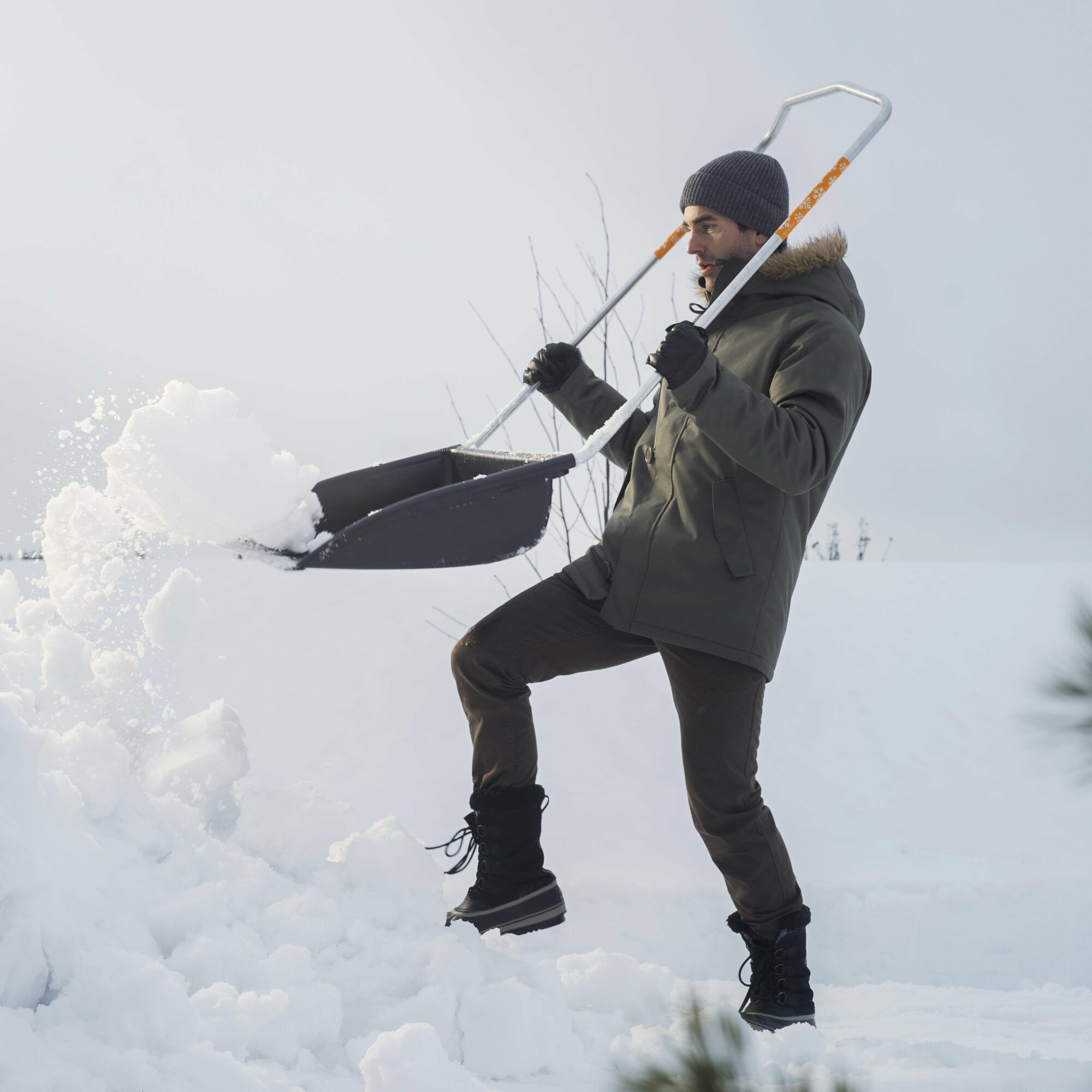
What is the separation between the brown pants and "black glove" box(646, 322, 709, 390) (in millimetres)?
579

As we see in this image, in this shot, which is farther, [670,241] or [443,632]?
[443,632]

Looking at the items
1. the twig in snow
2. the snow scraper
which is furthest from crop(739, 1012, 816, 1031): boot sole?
the twig in snow

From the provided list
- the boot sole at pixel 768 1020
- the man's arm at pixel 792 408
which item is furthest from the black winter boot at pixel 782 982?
the man's arm at pixel 792 408

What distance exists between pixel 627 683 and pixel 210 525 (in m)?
2.65

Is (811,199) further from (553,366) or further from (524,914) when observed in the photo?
(524,914)

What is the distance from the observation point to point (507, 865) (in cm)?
233

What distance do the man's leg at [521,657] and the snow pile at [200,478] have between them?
0.49m

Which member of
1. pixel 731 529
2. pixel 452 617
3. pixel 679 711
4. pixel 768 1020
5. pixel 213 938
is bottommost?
pixel 768 1020

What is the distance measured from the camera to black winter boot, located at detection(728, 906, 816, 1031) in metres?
2.06

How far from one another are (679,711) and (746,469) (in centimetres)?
52

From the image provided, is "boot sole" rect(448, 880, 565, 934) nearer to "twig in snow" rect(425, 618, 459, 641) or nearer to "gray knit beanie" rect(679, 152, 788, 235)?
"gray knit beanie" rect(679, 152, 788, 235)

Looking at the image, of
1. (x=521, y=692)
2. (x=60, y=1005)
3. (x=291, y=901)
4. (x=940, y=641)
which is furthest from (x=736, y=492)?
(x=940, y=641)

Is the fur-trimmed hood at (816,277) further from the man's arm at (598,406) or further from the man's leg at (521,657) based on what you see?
the man's leg at (521,657)

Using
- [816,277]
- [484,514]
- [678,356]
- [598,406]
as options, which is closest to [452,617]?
[598,406]
